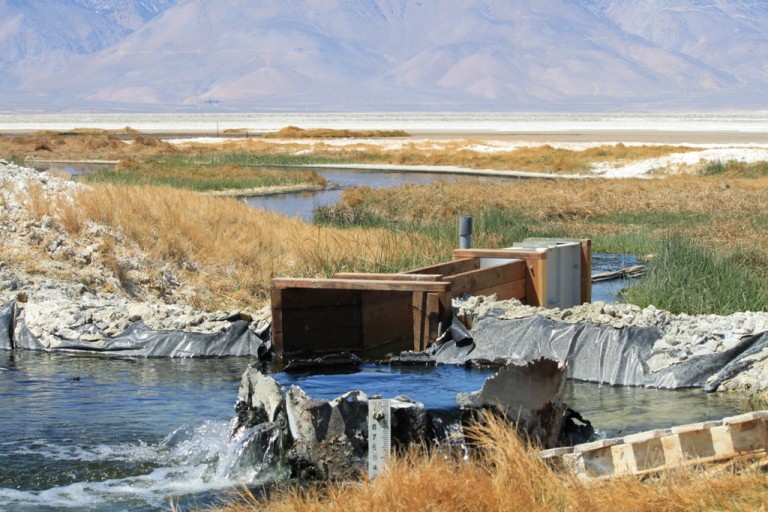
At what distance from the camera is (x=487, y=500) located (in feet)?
19.6

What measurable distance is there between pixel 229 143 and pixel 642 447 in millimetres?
66278

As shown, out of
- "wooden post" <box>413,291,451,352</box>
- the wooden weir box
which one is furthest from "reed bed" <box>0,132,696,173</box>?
"wooden post" <box>413,291,451,352</box>

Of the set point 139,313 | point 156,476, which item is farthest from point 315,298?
point 156,476

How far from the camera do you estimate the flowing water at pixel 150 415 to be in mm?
7770

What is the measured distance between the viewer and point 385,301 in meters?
12.6

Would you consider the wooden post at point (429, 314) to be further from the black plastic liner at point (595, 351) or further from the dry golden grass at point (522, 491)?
the dry golden grass at point (522, 491)

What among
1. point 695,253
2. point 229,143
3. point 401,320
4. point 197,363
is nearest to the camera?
point 197,363

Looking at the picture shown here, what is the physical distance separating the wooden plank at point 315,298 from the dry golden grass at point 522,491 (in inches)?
220

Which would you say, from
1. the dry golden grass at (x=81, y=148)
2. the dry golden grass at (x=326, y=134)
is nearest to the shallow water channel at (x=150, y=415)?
the dry golden grass at (x=81, y=148)

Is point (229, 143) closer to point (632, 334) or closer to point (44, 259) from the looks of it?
point (44, 259)

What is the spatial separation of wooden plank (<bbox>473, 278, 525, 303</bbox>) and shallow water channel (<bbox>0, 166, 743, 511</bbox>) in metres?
1.80

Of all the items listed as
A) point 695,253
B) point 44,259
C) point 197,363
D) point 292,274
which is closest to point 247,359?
point 197,363

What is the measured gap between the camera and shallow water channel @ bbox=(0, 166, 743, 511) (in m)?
7.77

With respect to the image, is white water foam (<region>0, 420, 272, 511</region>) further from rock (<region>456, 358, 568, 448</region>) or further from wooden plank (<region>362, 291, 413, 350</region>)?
wooden plank (<region>362, 291, 413, 350</region>)
